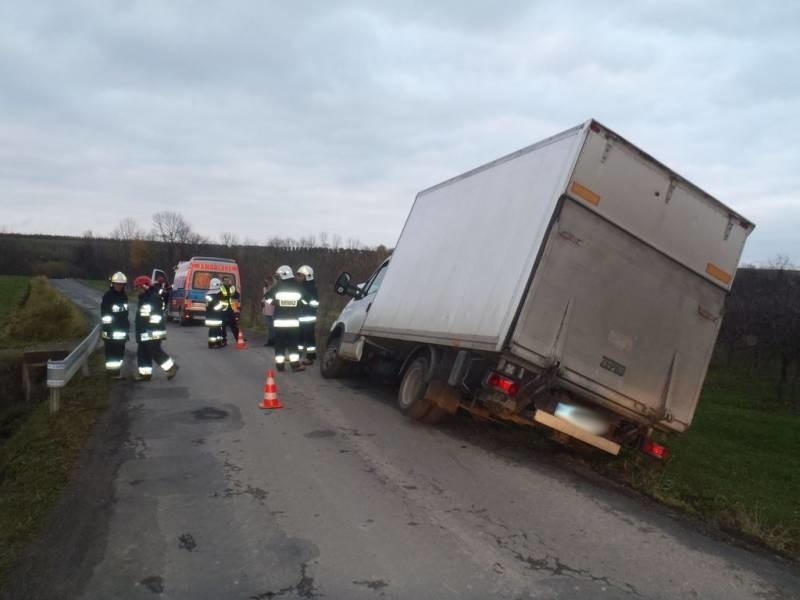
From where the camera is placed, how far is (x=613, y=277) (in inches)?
248

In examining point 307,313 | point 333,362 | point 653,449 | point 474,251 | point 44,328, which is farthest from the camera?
point 44,328

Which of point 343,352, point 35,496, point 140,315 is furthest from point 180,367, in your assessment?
point 35,496

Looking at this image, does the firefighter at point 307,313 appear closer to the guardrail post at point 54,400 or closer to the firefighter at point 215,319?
the firefighter at point 215,319

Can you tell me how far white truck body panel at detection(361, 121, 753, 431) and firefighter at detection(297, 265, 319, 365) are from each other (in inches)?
212

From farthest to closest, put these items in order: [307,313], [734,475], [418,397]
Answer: [307,313] < [418,397] < [734,475]

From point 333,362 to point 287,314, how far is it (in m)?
1.07

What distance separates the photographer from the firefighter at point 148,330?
10.1 m

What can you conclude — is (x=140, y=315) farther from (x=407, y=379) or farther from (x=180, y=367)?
(x=407, y=379)

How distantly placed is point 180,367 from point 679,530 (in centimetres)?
924

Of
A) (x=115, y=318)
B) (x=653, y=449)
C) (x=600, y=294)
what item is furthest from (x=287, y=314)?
(x=653, y=449)

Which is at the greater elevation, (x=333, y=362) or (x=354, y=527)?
(x=333, y=362)

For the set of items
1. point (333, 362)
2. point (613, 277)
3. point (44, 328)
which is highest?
point (613, 277)

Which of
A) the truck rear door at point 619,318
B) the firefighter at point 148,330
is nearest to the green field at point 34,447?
the firefighter at point 148,330

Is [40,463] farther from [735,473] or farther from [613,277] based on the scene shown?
[735,473]
